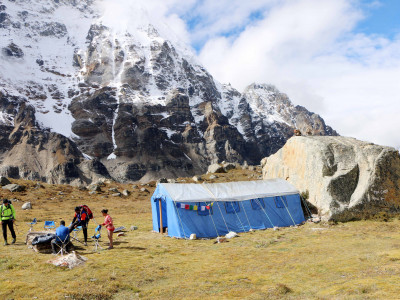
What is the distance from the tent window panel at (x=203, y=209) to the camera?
78.0 feet

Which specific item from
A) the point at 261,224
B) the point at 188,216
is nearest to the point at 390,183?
the point at 261,224

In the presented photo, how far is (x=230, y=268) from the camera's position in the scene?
566 inches

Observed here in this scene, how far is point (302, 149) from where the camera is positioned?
99.7ft

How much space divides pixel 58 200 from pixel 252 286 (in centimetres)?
4207

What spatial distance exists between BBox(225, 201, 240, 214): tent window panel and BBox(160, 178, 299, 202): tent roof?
306 millimetres

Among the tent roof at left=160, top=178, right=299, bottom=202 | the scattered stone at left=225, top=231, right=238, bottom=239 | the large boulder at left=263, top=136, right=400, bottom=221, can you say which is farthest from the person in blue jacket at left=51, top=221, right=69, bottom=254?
the large boulder at left=263, top=136, right=400, bottom=221

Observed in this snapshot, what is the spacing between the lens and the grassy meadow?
10742 mm

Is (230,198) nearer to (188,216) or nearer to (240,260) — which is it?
(188,216)

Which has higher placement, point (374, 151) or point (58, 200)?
point (374, 151)

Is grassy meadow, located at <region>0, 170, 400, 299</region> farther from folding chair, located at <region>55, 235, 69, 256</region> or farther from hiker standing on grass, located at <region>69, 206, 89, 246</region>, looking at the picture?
hiker standing on grass, located at <region>69, 206, 89, 246</region>

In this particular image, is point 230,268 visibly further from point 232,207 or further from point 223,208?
point 232,207

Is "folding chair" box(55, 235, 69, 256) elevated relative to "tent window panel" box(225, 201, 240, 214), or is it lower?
lower

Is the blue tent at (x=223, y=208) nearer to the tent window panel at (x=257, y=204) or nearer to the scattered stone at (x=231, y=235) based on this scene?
the tent window panel at (x=257, y=204)

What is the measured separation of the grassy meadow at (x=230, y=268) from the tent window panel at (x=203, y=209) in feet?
7.79
